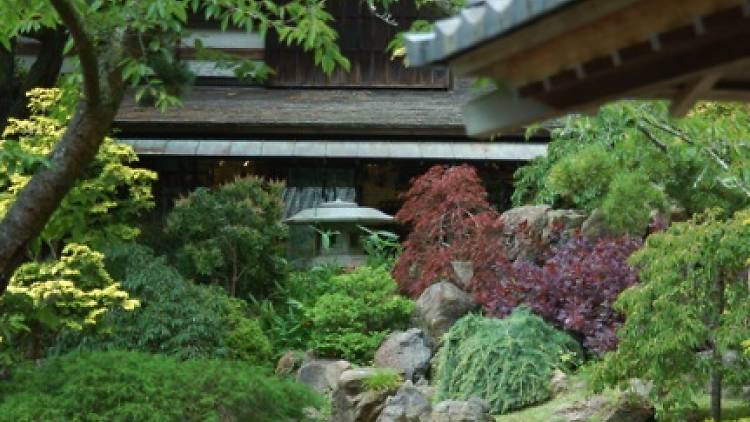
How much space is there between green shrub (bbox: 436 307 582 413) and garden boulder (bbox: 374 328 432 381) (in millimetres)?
304

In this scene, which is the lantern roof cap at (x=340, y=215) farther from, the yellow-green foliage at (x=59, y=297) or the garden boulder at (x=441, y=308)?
the yellow-green foliage at (x=59, y=297)

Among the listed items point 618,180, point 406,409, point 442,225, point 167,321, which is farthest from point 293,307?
point 406,409

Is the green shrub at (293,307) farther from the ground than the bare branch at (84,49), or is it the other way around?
the bare branch at (84,49)

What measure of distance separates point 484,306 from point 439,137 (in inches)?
156

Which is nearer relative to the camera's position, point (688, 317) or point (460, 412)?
point (688, 317)

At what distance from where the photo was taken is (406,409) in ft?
31.6

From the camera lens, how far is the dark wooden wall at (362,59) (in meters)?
17.3

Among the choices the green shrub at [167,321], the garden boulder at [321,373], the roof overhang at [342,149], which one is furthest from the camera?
the roof overhang at [342,149]

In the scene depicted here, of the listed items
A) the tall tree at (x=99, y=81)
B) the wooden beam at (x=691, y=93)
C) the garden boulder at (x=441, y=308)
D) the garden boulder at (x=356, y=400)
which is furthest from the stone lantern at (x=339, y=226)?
the wooden beam at (x=691, y=93)

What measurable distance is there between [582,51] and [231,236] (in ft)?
35.6

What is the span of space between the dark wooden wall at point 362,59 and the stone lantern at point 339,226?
9.20 feet

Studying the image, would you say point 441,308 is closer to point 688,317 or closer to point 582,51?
point 688,317

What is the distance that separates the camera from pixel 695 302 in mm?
8719

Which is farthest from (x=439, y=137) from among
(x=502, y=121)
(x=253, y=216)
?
(x=502, y=121)
